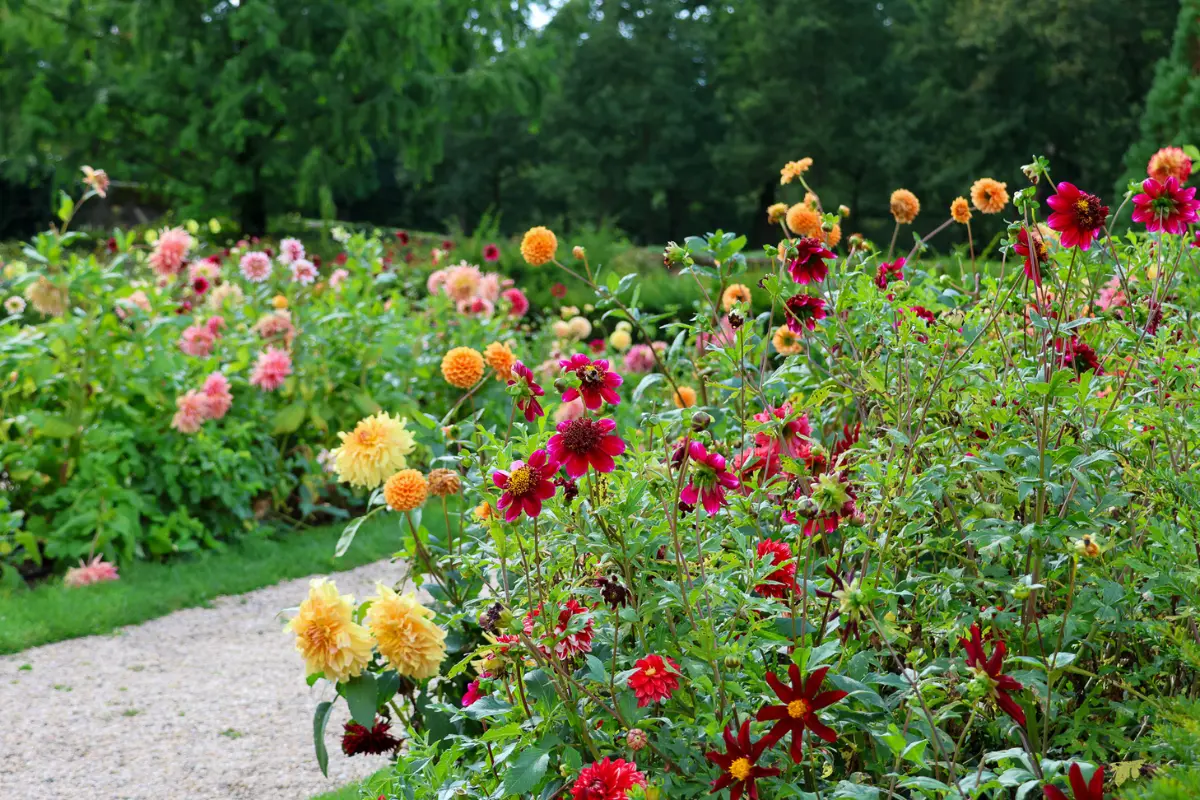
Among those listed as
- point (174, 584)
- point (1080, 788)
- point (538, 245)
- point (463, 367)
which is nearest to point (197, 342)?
point (174, 584)

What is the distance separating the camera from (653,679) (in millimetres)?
1505

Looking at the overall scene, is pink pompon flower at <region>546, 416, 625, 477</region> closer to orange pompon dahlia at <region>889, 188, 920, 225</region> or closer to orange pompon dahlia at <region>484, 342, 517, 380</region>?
orange pompon dahlia at <region>484, 342, 517, 380</region>

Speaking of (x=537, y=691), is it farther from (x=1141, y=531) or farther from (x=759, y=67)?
(x=759, y=67)

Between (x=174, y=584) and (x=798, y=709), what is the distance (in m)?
3.49

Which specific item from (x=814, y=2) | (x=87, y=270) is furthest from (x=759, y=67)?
(x=87, y=270)

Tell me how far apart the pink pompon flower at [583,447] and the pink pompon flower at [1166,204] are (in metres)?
1.03

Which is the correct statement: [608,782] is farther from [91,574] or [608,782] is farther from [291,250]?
[291,250]

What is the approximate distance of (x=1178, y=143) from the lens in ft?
40.4

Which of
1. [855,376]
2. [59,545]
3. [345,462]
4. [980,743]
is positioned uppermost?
[855,376]

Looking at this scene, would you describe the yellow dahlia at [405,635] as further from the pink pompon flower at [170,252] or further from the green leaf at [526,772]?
the pink pompon flower at [170,252]

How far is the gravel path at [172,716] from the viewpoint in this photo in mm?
2787

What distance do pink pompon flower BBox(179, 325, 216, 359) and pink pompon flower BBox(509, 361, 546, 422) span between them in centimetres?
324

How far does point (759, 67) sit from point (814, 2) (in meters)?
1.76

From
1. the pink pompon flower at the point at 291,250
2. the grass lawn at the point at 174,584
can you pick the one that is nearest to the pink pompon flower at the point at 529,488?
the grass lawn at the point at 174,584
